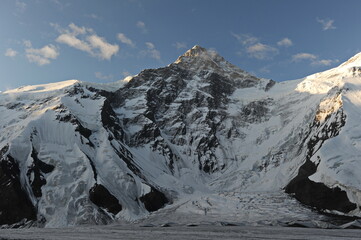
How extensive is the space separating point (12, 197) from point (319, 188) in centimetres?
10884

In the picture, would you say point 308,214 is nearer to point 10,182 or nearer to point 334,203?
point 334,203

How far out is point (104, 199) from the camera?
14125cm

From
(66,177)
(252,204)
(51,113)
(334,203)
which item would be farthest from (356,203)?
(51,113)

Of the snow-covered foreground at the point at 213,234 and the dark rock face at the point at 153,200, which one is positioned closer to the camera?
the snow-covered foreground at the point at 213,234

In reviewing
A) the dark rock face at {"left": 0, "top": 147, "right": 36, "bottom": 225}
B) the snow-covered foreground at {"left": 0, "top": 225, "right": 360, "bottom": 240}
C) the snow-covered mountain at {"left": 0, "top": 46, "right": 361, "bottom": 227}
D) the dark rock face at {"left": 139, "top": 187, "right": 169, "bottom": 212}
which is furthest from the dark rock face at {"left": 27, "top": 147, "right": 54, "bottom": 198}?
the snow-covered foreground at {"left": 0, "top": 225, "right": 360, "bottom": 240}

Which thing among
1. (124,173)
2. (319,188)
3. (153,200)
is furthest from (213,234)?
(124,173)

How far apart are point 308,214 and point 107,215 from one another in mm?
69901

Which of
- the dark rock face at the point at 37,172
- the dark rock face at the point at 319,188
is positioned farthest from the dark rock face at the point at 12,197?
the dark rock face at the point at 319,188

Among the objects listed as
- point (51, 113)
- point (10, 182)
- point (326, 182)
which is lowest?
point (326, 182)

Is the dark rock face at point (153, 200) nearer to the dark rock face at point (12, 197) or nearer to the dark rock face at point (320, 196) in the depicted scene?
the dark rock face at point (12, 197)

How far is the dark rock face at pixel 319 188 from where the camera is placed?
393 feet

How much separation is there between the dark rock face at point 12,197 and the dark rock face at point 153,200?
42188 mm

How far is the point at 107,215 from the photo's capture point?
135750 mm

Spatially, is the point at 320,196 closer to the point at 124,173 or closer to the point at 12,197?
the point at 124,173
